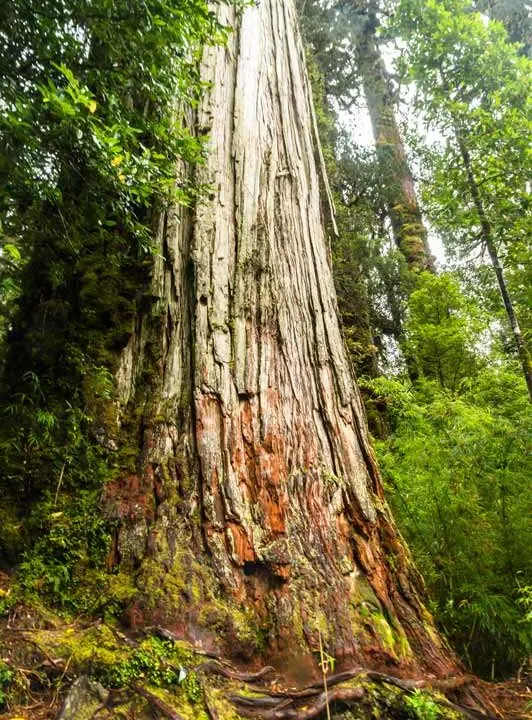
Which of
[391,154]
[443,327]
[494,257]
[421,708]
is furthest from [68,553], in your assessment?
[391,154]

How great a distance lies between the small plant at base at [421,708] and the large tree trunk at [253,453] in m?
0.18

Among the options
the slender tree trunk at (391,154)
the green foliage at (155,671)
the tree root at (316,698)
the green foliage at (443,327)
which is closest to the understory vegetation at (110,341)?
the green foliage at (155,671)

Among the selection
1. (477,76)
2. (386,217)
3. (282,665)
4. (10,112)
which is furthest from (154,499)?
Answer: (386,217)

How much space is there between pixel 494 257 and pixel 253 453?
3.54 m

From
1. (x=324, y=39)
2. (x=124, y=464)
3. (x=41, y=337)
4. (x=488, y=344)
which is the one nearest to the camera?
(x=124, y=464)

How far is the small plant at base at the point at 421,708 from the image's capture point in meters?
1.83

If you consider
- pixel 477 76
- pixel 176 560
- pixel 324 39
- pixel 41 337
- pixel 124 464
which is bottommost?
pixel 176 560

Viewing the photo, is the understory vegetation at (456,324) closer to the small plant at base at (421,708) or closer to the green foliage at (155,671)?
the small plant at base at (421,708)

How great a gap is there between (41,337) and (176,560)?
58.4 inches

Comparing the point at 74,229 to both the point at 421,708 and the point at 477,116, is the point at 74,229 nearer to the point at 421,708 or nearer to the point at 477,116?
the point at 421,708

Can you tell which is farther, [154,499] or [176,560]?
[154,499]

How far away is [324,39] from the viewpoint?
34.8 ft

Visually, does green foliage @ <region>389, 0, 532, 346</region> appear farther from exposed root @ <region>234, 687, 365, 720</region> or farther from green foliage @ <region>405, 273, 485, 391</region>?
exposed root @ <region>234, 687, 365, 720</region>

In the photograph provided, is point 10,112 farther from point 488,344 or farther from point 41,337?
point 488,344
